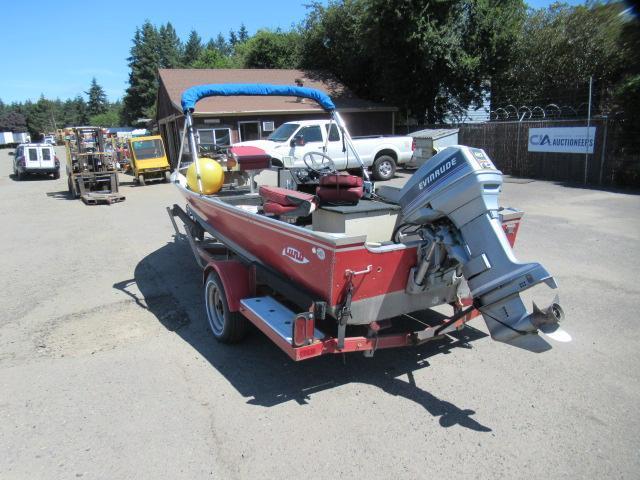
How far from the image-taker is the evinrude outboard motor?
293 centimetres

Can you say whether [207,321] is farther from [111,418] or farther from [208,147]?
[208,147]

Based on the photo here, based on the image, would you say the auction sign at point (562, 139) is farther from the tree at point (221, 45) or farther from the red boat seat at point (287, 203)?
the tree at point (221, 45)

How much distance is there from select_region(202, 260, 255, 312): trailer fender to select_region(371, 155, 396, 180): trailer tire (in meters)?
12.0

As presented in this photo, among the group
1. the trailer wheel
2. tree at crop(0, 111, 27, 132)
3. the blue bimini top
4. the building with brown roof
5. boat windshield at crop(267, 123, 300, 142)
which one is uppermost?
tree at crop(0, 111, 27, 132)

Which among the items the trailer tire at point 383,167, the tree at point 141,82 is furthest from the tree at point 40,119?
the trailer tire at point 383,167

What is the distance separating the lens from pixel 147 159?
1942 cm

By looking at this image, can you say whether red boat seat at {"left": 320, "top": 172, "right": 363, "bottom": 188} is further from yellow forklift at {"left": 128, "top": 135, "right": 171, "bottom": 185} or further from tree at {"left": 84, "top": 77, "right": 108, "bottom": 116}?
tree at {"left": 84, "top": 77, "right": 108, "bottom": 116}

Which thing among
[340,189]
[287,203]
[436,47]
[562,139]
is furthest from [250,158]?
[436,47]

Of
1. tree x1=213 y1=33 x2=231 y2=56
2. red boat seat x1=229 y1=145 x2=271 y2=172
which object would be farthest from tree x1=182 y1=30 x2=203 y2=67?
red boat seat x1=229 y1=145 x2=271 y2=172

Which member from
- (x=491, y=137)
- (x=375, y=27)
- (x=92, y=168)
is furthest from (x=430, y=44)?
(x=92, y=168)

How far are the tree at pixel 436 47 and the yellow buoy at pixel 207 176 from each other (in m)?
17.1

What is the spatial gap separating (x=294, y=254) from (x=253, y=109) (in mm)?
20087

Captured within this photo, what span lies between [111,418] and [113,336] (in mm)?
1593

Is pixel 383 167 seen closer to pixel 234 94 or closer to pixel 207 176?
pixel 234 94
